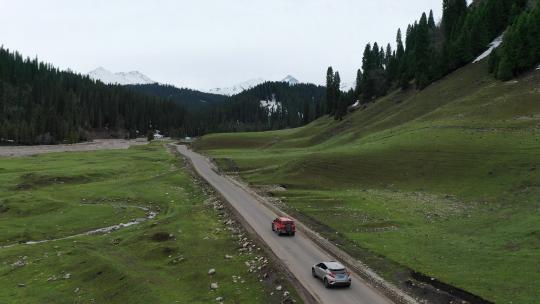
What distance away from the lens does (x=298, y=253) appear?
39469 mm

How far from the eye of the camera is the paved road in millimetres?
29623

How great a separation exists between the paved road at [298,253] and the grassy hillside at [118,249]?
8.81ft

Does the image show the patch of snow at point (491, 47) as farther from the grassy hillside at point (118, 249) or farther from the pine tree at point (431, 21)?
the grassy hillside at point (118, 249)

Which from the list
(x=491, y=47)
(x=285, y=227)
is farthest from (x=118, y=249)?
(x=491, y=47)

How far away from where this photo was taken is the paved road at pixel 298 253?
29.6 metres

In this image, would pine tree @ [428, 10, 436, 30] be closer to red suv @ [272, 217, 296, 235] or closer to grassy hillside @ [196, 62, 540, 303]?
grassy hillside @ [196, 62, 540, 303]

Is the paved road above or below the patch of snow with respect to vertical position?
below

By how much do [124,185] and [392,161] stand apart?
48.1 metres

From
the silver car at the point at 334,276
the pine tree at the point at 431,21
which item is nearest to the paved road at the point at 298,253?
the silver car at the point at 334,276

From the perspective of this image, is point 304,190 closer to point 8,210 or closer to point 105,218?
point 105,218

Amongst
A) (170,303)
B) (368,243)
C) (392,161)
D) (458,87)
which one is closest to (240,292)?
(170,303)

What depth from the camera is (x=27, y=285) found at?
37.2 m

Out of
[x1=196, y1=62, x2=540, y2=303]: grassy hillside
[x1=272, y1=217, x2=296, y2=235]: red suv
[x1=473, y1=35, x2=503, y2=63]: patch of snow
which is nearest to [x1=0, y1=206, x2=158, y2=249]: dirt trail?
[x1=196, y1=62, x2=540, y2=303]: grassy hillside

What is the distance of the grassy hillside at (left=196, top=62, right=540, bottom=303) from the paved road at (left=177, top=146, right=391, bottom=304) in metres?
3.17
